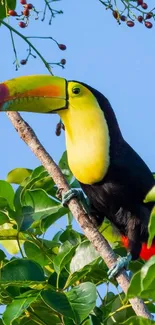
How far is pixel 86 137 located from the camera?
3359 millimetres

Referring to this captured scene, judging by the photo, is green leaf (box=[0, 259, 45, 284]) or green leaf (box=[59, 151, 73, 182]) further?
green leaf (box=[59, 151, 73, 182])

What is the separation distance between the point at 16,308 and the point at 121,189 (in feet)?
4.68

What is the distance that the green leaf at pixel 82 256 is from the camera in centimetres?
243

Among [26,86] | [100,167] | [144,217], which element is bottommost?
[144,217]

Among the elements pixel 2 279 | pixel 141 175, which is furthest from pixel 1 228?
pixel 141 175

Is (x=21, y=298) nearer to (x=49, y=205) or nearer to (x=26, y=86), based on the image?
(x=49, y=205)

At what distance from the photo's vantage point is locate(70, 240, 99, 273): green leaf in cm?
243

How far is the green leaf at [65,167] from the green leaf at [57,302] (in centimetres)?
99

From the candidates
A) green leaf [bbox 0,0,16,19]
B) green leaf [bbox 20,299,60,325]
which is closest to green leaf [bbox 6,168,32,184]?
green leaf [bbox 0,0,16,19]

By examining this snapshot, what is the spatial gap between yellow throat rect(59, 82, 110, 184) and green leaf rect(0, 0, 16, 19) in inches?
17.3

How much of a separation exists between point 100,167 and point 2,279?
1.17 m

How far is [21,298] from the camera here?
212cm

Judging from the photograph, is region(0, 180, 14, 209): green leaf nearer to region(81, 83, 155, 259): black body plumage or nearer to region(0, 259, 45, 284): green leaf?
region(0, 259, 45, 284): green leaf

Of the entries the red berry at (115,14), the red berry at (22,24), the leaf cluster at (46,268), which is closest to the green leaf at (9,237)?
the leaf cluster at (46,268)
